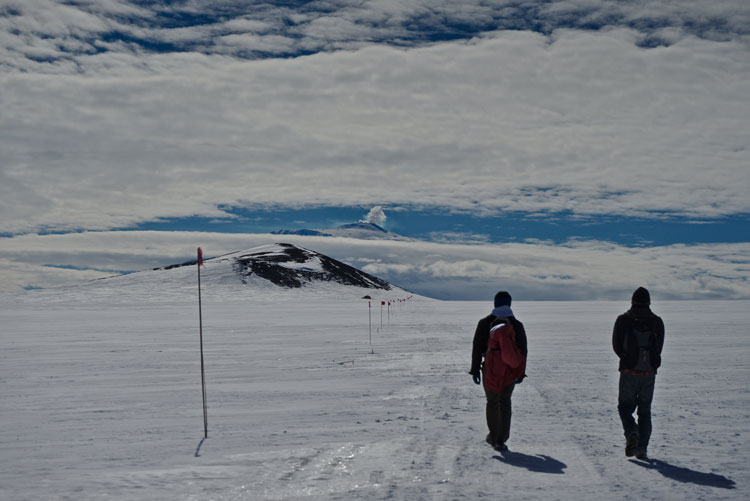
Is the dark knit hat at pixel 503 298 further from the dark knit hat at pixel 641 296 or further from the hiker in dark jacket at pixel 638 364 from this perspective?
the dark knit hat at pixel 641 296

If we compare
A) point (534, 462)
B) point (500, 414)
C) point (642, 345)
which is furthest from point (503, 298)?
point (534, 462)

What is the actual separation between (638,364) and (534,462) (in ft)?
5.56

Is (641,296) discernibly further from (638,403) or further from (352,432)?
(352,432)

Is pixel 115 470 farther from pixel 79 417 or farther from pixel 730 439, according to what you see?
pixel 730 439

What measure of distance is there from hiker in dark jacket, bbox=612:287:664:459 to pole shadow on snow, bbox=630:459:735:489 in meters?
0.21

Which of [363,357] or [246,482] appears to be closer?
[246,482]

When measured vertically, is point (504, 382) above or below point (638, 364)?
below

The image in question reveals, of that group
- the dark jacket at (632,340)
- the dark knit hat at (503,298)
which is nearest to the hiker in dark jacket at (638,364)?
the dark jacket at (632,340)

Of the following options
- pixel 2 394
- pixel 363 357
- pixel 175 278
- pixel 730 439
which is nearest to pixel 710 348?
pixel 363 357

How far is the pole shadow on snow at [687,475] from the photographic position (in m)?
6.32

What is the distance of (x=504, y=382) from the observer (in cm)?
768

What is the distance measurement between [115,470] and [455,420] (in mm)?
4833

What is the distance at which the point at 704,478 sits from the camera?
6.47 meters

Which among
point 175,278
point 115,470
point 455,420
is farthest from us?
point 175,278
